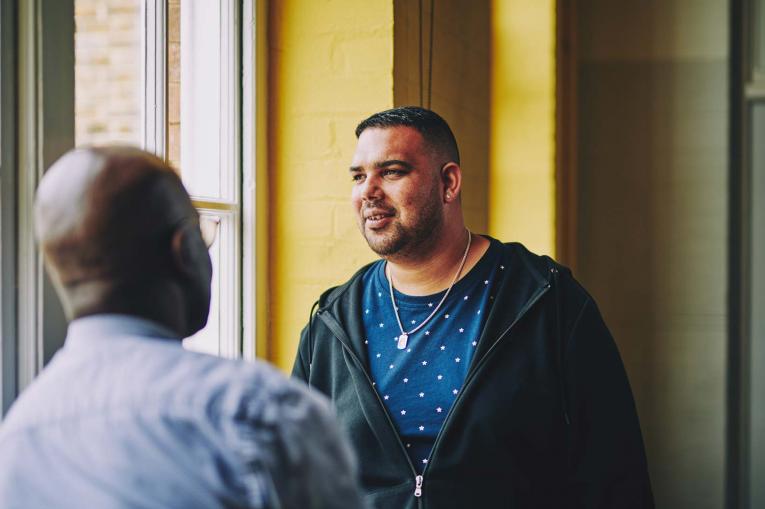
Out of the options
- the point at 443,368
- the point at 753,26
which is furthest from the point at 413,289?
the point at 753,26

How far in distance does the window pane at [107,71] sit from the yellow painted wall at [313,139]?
56cm

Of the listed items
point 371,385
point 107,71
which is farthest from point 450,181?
point 107,71

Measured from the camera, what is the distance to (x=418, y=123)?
201cm

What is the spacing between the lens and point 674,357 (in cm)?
367

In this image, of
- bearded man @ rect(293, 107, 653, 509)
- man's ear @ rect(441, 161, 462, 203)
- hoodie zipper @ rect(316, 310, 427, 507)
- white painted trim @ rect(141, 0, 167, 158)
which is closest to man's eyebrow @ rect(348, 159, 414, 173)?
bearded man @ rect(293, 107, 653, 509)

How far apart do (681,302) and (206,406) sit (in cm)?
327

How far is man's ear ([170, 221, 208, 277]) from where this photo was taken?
878 mm

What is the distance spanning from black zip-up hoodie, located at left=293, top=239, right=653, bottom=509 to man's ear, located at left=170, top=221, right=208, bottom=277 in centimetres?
96

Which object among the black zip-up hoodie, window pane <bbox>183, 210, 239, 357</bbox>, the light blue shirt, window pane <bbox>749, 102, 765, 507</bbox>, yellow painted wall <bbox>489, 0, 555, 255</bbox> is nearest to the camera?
the light blue shirt

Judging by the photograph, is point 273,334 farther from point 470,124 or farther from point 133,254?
point 133,254

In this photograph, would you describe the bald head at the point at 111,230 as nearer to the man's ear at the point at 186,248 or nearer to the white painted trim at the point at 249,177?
the man's ear at the point at 186,248

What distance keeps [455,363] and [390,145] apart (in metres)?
0.55

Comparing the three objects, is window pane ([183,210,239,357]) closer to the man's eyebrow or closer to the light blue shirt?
the man's eyebrow

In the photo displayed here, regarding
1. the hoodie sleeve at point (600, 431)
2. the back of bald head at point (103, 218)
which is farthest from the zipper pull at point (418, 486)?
the back of bald head at point (103, 218)
